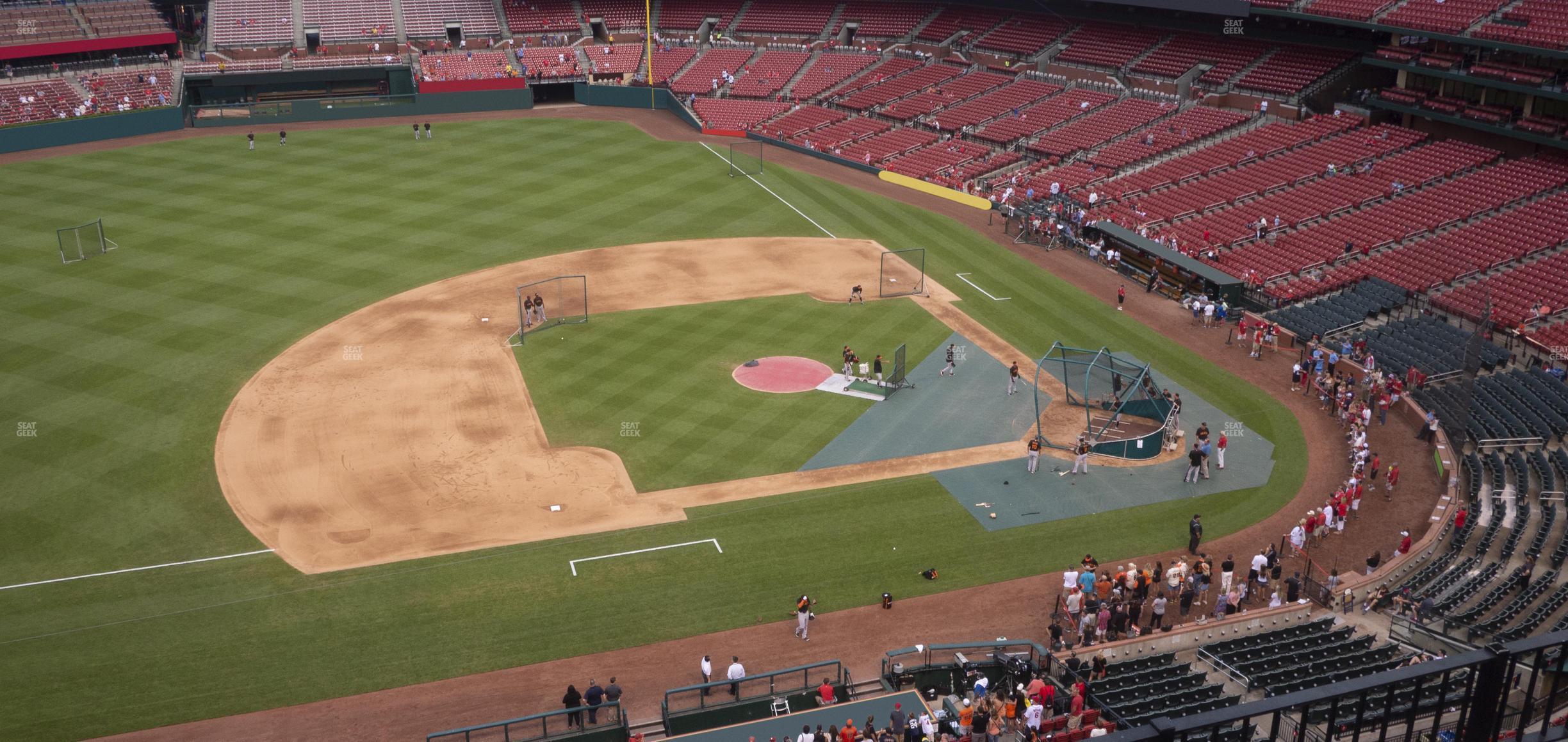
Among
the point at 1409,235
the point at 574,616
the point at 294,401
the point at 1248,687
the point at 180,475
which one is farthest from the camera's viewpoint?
the point at 1409,235

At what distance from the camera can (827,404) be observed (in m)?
41.3

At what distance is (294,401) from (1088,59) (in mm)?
56381

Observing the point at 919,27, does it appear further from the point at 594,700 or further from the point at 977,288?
the point at 594,700

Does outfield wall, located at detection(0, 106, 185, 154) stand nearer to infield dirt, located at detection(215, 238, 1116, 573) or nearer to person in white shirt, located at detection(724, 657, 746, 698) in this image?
infield dirt, located at detection(215, 238, 1116, 573)

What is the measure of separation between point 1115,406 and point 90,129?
67074mm

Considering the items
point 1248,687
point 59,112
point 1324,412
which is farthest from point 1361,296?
point 59,112

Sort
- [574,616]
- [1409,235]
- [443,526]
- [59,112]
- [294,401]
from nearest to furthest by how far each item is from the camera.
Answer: [574,616]
[443,526]
[294,401]
[1409,235]
[59,112]

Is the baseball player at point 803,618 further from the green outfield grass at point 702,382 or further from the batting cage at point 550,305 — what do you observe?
the batting cage at point 550,305

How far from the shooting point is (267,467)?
3656 centimetres

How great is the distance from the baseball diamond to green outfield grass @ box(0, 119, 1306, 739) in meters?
0.19

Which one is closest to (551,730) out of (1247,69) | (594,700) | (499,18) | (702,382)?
(594,700)

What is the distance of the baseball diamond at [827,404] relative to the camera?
2642 cm

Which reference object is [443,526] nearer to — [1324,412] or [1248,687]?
[1248,687]

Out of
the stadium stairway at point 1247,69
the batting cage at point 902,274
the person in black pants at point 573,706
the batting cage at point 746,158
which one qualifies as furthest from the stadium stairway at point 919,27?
the person in black pants at point 573,706
